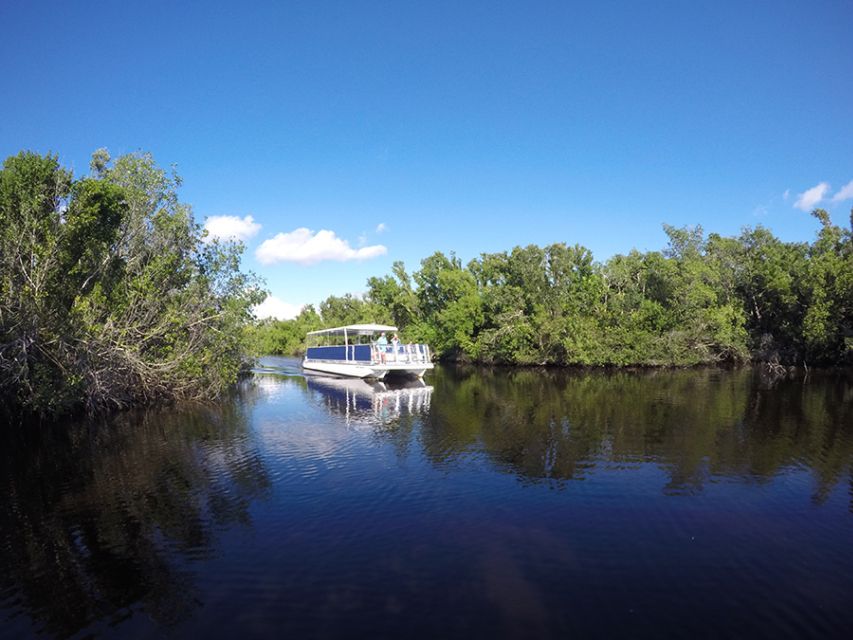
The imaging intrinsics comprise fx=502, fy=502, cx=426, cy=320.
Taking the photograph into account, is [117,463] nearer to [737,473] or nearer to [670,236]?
[737,473]

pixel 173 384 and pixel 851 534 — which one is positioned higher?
pixel 173 384

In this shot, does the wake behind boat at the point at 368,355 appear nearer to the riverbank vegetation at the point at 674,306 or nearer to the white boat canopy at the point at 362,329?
the white boat canopy at the point at 362,329

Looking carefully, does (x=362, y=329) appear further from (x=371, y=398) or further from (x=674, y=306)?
(x=674, y=306)

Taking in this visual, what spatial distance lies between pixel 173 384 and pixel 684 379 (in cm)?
3551

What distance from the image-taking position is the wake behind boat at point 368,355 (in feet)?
134

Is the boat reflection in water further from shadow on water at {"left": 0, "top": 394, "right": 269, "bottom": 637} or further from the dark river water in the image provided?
shadow on water at {"left": 0, "top": 394, "right": 269, "bottom": 637}

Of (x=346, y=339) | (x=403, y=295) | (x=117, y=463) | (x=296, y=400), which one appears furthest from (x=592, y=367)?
(x=117, y=463)

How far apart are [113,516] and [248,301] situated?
2564 cm

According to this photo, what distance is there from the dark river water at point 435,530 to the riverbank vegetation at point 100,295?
3218 mm

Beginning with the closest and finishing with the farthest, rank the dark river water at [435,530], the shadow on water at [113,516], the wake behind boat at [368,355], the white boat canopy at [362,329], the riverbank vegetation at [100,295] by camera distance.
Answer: the dark river water at [435,530] < the shadow on water at [113,516] < the riverbank vegetation at [100,295] < the wake behind boat at [368,355] < the white boat canopy at [362,329]

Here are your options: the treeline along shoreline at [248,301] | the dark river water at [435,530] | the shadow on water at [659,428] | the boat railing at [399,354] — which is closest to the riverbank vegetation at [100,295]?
the treeline along shoreline at [248,301]

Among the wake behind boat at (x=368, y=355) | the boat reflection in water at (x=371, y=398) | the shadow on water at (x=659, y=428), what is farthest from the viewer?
the wake behind boat at (x=368, y=355)

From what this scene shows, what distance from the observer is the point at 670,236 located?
2598 inches

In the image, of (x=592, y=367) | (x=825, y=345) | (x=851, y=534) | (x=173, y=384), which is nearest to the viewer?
(x=851, y=534)
